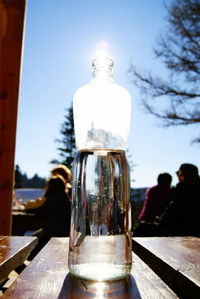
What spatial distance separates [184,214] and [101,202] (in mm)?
2225

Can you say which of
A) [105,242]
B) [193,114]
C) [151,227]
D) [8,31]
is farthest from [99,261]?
[193,114]

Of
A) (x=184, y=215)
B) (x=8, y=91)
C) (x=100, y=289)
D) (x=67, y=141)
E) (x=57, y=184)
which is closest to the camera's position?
(x=100, y=289)

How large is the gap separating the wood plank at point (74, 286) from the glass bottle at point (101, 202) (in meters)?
0.03

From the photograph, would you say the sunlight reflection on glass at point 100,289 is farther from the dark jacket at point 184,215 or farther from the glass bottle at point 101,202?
the dark jacket at point 184,215

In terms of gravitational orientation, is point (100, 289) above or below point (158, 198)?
below

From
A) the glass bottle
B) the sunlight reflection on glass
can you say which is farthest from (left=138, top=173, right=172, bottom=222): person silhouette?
the sunlight reflection on glass

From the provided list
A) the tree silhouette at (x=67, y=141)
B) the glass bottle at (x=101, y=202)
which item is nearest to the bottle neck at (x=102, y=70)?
the glass bottle at (x=101, y=202)

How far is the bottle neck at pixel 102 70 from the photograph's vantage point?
29.4 inches

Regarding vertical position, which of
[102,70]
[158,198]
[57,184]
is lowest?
[158,198]

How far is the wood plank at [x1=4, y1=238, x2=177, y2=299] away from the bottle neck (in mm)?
484

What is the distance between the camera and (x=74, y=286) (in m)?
0.56

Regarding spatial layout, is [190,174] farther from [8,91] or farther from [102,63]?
[102,63]

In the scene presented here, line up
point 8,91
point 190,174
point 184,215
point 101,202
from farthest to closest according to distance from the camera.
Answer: point 190,174, point 184,215, point 8,91, point 101,202

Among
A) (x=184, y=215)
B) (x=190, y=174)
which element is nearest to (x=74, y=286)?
(x=184, y=215)
